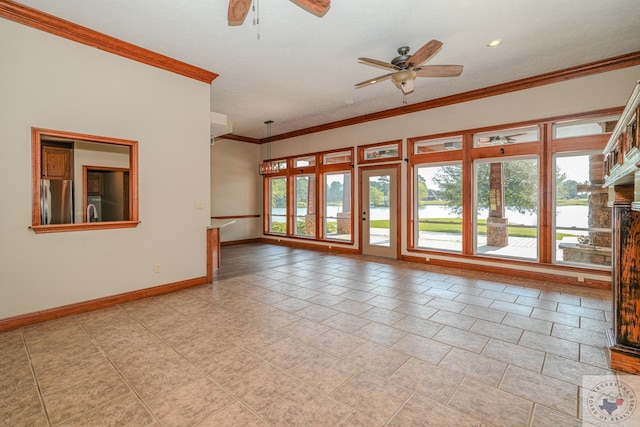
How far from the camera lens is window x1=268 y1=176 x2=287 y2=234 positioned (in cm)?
939

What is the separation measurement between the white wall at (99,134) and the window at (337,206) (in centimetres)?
400

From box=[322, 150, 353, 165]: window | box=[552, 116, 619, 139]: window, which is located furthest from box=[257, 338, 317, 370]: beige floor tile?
box=[322, 150, 353, 165]: window

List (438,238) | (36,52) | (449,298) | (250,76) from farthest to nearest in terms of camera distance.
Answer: (438,238), (250,76), (449,298), (36,52)

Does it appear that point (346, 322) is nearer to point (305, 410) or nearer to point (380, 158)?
point (305, 410)

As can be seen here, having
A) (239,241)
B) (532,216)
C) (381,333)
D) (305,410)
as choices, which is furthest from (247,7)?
(239,241)

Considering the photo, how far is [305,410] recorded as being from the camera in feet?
6.18

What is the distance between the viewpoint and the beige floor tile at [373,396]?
1867 millimetres

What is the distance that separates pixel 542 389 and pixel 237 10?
384cm

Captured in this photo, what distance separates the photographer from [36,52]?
3221mm

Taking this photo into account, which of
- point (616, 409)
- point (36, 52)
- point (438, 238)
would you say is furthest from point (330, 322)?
point (36, 52)

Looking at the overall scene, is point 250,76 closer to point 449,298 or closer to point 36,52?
point 36,52

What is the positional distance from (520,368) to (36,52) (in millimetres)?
5707

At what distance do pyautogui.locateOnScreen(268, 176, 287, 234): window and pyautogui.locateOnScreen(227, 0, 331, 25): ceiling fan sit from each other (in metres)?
6.69

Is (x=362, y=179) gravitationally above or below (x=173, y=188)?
above
